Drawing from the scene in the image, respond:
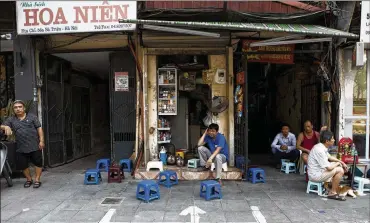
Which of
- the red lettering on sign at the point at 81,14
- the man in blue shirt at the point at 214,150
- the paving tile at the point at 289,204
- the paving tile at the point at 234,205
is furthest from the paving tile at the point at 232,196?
the red lettering on sign at the point at 81,14

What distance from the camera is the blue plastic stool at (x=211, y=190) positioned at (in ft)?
16.2

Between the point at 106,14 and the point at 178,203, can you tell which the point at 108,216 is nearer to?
the point at 178,203

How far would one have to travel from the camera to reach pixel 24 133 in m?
5.62

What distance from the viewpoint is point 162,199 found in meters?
5.05

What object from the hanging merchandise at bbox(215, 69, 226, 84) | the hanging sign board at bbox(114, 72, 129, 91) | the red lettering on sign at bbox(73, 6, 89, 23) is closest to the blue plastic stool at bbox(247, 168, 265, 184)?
the hanging merchandise at bbox(215, 69, 226, 84)

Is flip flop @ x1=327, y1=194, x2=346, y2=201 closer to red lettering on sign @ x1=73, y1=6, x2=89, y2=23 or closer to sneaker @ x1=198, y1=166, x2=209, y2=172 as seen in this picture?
sneaker @ x1=198, y1=166, x2=209, y2=172

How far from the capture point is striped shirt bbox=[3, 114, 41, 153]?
18.4ft

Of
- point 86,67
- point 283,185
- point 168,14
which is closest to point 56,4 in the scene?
point 168,14

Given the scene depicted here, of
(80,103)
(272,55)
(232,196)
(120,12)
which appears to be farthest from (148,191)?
(80,103)

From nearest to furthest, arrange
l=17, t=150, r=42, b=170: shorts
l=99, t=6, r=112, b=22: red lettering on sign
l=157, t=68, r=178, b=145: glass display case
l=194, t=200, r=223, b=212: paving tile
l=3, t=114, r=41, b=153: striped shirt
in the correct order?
l=194, t=200, r=223, b=212: paving tile → l=3, t=114, r=41, b=153: striped shirt → l=17, t=150, r=42, b=170: shorts → l=99, t=6, r=112, b=22: red lettering on sign → l=157, t=68, r=178, b=145: glass display case

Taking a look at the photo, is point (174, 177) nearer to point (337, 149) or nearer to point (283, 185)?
point (283, 185)

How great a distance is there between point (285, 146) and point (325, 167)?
210cm

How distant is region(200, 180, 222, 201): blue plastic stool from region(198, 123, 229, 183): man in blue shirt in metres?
0.63

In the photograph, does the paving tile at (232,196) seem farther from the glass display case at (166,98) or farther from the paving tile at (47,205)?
the paving tile at (47,205)
